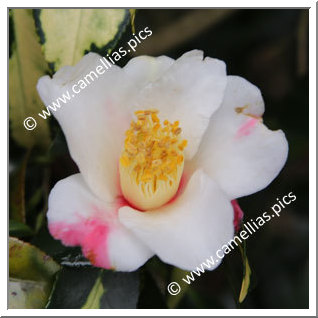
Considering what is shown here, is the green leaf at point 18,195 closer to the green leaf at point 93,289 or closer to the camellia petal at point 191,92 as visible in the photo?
the green leaf at point 93,289

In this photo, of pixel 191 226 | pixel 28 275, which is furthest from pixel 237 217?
pixel 28 275

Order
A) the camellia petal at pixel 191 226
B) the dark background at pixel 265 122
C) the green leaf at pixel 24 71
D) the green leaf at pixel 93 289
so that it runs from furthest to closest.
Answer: the dark background at pixel 265 122 → the green leaf at pixel 24 71 → the green leaf at pixel 93 289 → the camellia petal at pixel 191 226

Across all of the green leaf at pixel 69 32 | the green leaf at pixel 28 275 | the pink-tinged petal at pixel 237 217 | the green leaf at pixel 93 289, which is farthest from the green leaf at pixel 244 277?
the green leaf at pixel 69 32

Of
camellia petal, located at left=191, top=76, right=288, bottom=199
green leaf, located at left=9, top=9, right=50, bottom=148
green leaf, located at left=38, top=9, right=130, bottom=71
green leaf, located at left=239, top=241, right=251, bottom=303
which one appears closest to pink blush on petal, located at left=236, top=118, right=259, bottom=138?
camellia petal, located at left=191, top=76, right=288, bottom=199

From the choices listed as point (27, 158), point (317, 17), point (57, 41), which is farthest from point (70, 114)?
point (317, 17)

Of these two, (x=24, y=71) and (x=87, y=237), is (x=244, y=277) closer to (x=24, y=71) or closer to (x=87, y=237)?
(x=87, y=237)

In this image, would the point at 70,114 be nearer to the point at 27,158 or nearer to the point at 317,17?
the point at 27,158
